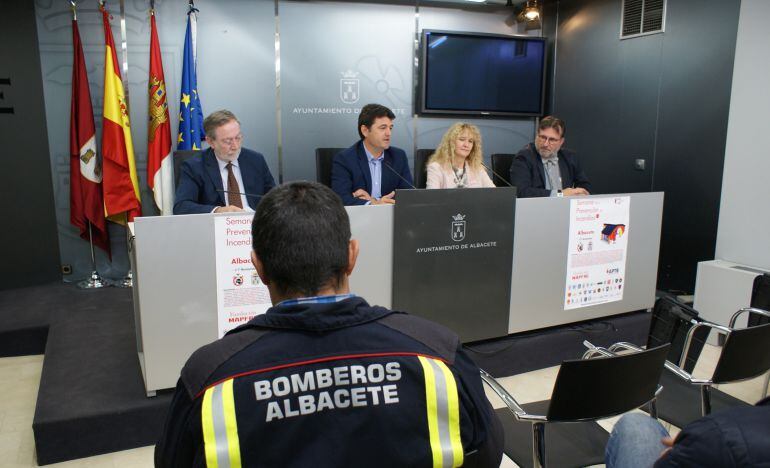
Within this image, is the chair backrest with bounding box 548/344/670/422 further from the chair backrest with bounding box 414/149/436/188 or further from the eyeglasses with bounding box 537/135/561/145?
the chair backrest with bounding box 414/149/436/188

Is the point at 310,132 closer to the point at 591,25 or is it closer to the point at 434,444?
the point at 591,25

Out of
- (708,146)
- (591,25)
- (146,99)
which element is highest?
(591,25)

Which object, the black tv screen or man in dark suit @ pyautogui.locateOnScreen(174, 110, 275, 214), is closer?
man in dark suit @ pyautogui.locateOnScreen(174, 110, 275, 214)

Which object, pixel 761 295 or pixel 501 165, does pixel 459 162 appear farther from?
pixel 761 295

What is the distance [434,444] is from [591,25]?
513cm

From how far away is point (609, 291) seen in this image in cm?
331

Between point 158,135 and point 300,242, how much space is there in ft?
12.5

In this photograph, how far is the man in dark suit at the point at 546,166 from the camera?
3.55 metres

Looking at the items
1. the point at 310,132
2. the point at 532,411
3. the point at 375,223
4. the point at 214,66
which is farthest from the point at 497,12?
the point at 532,411

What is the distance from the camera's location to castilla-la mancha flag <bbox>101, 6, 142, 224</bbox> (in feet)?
13.5

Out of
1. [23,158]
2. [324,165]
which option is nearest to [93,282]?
[23,158]

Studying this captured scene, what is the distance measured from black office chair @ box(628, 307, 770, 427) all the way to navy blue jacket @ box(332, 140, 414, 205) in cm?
185

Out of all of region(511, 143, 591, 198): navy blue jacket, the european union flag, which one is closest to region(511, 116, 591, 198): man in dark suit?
region(511, 143, 591, 198): navy blue jacket

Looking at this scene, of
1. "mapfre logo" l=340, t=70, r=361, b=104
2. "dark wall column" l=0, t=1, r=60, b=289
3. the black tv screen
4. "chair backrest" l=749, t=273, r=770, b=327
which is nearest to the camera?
"chair backrest" l=749, t=273, r=770, b=327
